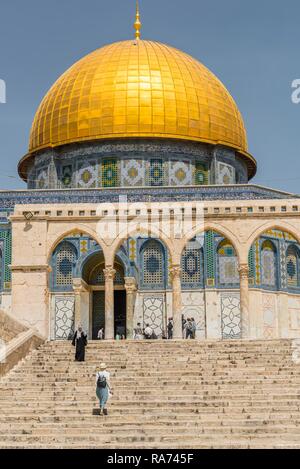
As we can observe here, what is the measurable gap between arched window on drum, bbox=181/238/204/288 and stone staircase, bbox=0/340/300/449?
7737 millimetres

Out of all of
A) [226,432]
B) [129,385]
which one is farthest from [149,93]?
[226,432]

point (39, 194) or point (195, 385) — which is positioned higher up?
point (39, 194)

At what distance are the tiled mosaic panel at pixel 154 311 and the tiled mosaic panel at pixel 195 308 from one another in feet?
1.96

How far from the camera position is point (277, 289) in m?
23.2

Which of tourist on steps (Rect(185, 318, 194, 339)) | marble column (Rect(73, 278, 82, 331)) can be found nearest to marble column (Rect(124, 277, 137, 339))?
marble column (Rect(73, 278, 82, 331))

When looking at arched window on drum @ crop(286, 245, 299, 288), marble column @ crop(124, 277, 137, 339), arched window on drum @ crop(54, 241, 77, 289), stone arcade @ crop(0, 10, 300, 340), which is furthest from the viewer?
arched window on drum @ crop(286, 245, 299, 288)

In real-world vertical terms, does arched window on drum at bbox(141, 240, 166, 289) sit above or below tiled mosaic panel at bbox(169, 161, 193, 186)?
below

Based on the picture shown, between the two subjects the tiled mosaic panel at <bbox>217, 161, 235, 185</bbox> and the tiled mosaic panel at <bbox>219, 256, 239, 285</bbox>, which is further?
the tiled mosaic panel at <bbox>217, 161, 235, 185</bbox>

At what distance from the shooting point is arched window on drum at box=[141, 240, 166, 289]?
894 inches

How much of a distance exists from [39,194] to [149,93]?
4963 mm

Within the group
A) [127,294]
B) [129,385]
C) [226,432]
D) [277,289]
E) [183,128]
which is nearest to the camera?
[226,432]

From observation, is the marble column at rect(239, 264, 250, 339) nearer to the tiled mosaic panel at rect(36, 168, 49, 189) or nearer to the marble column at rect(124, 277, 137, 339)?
the marble column at rect(124, 277, 137, 339)

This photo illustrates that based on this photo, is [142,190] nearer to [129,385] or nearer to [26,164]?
[26,164]

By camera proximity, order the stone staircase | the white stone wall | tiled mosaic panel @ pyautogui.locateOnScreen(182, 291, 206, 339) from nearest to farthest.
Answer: the stone staircase
tiled mosaic panel @ pyautogui.locateOnScreen(182, 291, 206, 339)
the white stone wall
